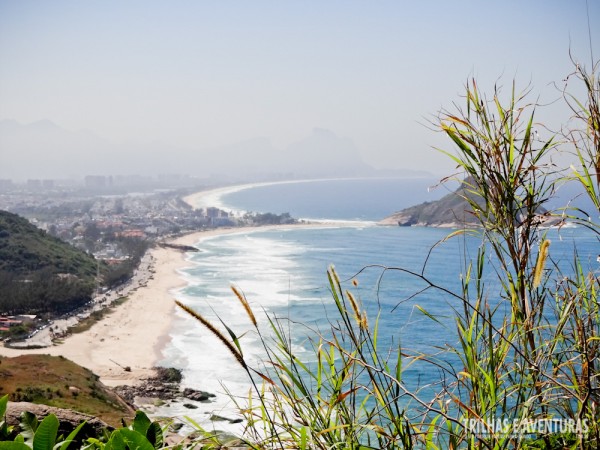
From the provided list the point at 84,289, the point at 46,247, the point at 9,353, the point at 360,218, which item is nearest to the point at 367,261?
the point at 84,289

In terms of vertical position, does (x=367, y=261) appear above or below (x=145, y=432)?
below

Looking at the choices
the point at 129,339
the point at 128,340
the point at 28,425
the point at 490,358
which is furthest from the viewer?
the point at 129,339

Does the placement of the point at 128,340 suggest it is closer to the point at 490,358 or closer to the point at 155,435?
the point at 155,435

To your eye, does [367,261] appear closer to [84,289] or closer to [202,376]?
[84,289]

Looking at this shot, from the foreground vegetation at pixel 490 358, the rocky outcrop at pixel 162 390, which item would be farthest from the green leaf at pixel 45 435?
the rocky outcrop at pixel 162 390

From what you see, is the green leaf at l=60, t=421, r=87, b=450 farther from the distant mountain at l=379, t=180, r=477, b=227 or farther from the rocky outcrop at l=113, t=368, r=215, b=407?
the distant mountain at l=379, t=180, r=477, b=227

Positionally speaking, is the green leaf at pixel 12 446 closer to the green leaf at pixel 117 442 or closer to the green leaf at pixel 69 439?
the green leaf at pixel 69 439

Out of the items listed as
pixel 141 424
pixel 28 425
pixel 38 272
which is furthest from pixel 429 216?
pixel 141 424
